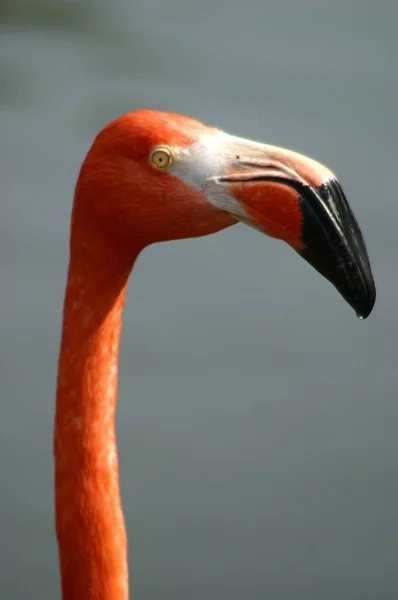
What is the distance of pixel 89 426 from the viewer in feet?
6.86

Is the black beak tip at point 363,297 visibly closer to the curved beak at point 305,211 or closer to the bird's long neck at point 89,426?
the curved beak at point 305,211

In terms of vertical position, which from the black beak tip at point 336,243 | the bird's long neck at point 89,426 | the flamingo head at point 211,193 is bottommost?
the bird's long neck at point 89,426

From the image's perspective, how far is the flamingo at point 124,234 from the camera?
1899 millimetres

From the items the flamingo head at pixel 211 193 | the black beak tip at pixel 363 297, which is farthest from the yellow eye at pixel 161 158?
the black beak tip at pixel 363 297

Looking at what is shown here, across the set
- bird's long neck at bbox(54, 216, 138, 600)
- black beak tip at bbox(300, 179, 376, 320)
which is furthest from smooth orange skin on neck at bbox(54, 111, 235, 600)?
black beak tip at bbox(300, 179, 376, 320)

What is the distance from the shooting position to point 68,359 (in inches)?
81.7

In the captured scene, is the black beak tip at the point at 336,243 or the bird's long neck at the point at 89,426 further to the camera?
the bird's long neck at the point at 89,426

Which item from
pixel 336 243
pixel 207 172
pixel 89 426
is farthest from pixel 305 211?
pixel 89 426

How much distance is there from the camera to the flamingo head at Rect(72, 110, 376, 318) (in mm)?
1888

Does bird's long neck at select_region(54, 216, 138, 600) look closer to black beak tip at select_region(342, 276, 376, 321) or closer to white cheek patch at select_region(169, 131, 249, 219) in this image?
white cheek patch at select_region(169, 131, 249, 219)

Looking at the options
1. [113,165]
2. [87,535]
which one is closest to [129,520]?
[87,535]

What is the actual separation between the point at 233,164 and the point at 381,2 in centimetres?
297

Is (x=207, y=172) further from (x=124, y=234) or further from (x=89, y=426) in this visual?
(x=89, y=426)

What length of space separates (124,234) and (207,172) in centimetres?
17
